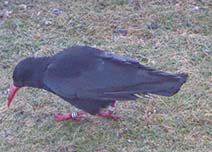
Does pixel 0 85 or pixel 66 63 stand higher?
pixel 66 63

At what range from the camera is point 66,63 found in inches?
205

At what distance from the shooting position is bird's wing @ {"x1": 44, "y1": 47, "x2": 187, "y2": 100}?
16.3ft

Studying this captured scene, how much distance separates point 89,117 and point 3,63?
4.09 feet

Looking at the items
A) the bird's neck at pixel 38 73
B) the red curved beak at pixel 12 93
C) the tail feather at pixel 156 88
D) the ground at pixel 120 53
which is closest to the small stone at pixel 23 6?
the ground at pixel 120 53

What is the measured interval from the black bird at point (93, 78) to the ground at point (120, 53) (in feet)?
0.97

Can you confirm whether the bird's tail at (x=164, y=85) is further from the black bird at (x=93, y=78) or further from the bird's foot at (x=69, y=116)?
the bird's foot at (x=69, y=116)

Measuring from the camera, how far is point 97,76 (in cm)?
508

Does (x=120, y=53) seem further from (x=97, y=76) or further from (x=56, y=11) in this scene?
(x=97, y=76)

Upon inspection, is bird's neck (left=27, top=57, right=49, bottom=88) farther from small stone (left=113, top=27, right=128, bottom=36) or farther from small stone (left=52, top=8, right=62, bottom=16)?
small stone (left=52, top=8, right=62, bottom=16)

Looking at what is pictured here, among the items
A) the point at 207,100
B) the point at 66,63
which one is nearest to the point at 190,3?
the point at 207,100

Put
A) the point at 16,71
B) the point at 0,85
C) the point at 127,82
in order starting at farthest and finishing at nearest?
the point at 0,85
the point at 16,71
the point at 127,82

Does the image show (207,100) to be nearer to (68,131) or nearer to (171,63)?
(171,63)

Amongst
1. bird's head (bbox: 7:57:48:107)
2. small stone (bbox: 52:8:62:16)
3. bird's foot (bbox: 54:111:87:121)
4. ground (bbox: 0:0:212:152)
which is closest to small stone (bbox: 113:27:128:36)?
ground (bbox: 0:0:212:152)

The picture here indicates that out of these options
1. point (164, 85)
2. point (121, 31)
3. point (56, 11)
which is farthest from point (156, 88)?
point (56, 11)
